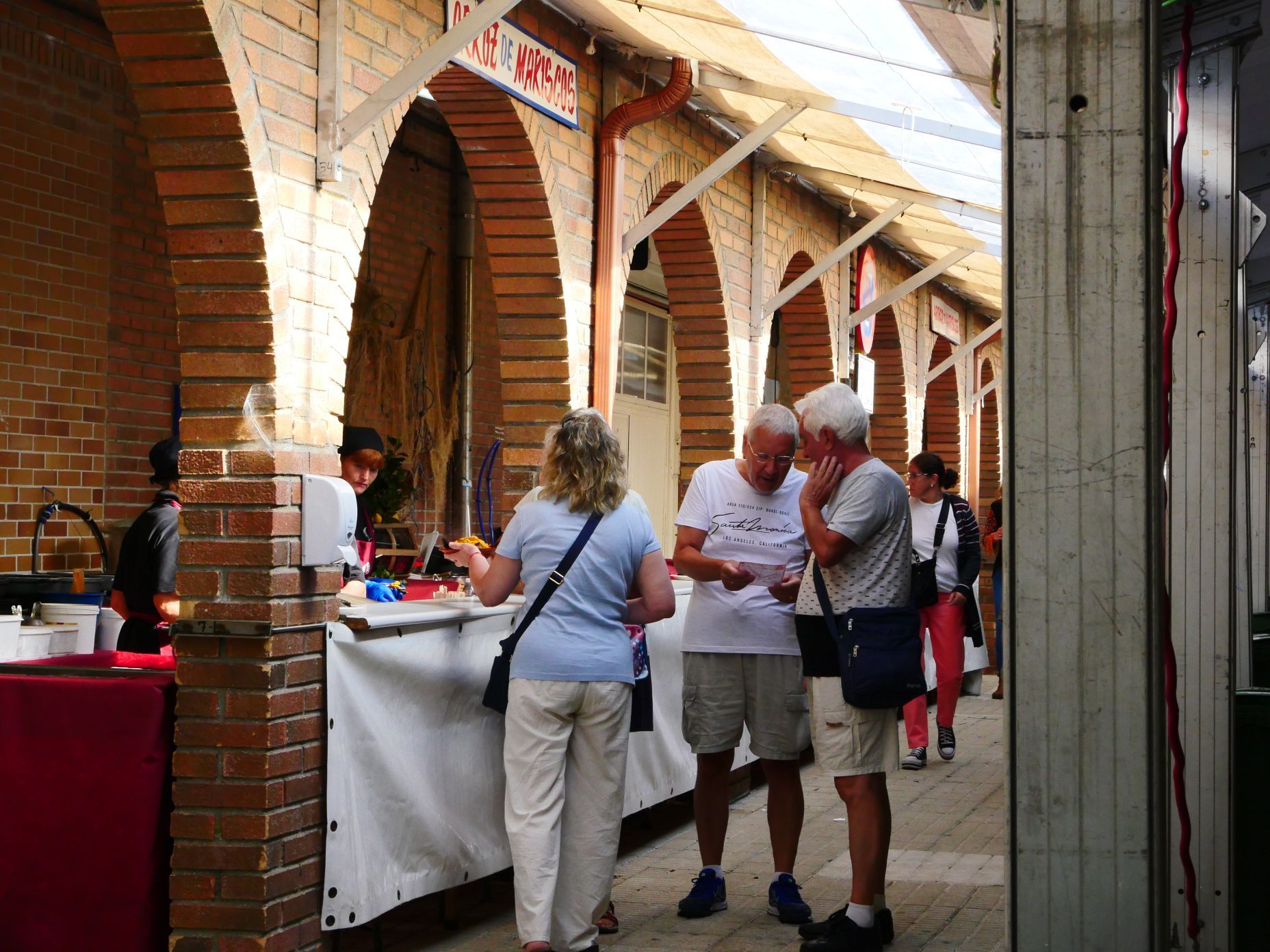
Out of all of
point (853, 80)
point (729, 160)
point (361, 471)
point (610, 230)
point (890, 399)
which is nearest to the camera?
point (361, 471)

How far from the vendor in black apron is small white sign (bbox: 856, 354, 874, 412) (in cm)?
787

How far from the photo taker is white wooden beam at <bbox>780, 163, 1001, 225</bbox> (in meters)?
10.5

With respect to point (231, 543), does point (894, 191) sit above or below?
above

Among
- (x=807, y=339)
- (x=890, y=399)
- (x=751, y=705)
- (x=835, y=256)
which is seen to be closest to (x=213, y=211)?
(x=751, y=705)

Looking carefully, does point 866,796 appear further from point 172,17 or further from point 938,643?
point 938,643

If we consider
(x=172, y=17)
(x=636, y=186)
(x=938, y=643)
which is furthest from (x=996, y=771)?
(x=172, y=17)

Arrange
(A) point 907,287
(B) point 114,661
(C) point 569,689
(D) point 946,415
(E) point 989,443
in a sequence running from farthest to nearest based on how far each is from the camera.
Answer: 1. (E) point 989,443
2. (D) point 946,415
3. (A) point 907,287
4. (B) point 114,661
5. (C) point 569,689

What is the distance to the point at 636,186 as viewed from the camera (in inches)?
323

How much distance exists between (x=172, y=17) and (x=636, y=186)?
4111 mm

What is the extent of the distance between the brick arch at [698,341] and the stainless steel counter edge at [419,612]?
4.46 meters

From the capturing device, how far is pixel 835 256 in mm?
10734

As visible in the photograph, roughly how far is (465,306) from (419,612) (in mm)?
5983

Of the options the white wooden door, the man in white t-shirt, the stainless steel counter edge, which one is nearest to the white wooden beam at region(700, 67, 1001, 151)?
the man in white t-shirt

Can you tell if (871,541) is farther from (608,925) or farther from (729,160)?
(729,160)
